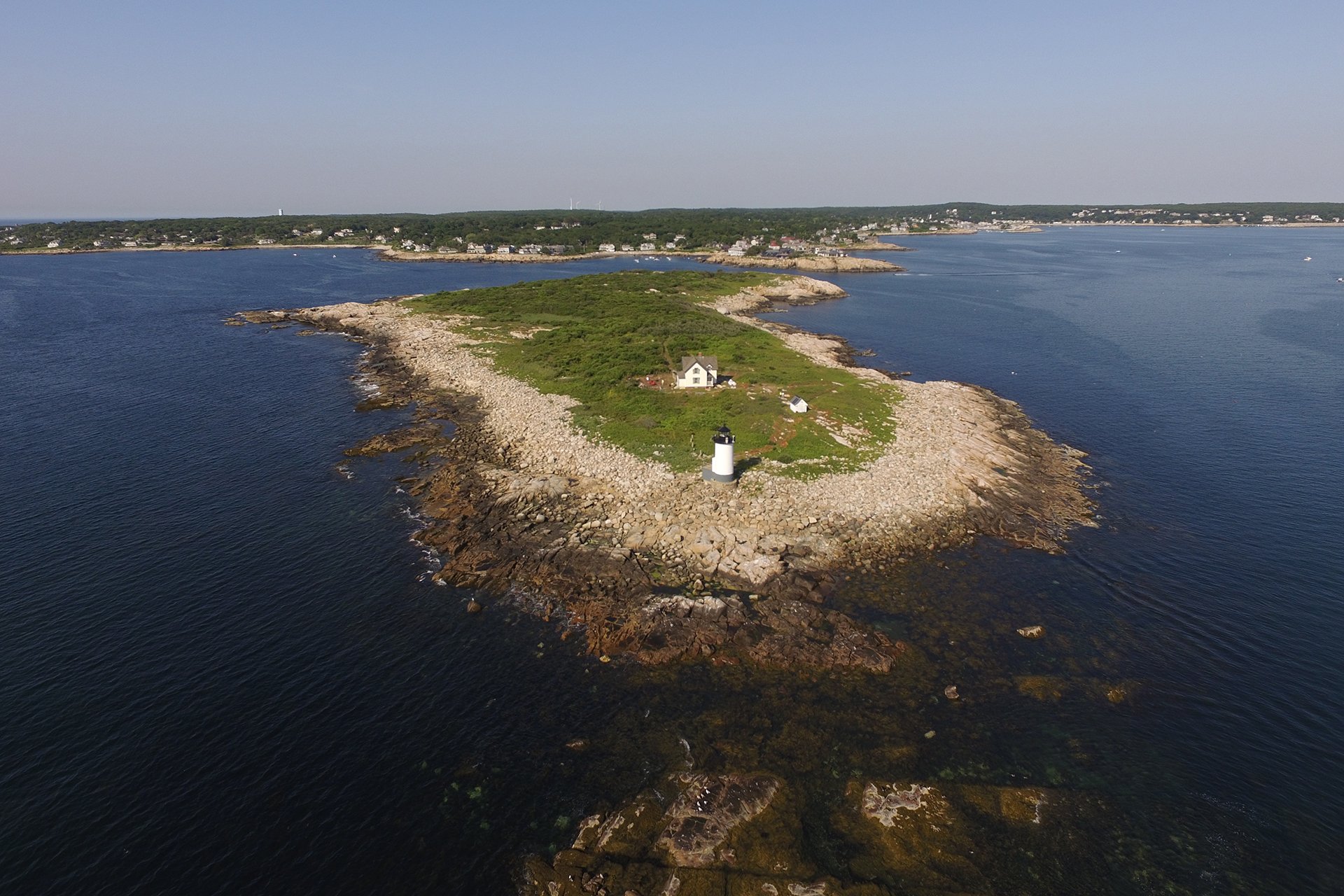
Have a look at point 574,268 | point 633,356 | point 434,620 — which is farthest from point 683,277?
point 434,620

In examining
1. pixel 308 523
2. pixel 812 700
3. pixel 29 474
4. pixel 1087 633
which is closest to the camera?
pixel 812 700

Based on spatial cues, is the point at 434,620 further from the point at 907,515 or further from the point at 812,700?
the point at 907,515

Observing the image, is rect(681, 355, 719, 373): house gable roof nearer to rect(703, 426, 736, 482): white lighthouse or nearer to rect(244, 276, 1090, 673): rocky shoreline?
rect(244, 276, 1090, 673): rocky shoreline

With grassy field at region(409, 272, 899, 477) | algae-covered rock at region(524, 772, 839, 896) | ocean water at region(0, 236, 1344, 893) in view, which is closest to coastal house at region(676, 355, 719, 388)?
grassy field at region(409, 272, 899, 477)

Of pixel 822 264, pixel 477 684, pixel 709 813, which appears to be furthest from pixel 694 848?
pixel 822 264

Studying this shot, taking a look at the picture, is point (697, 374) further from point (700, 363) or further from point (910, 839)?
point (910, 839)

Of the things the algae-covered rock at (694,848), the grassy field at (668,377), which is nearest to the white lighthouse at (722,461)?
the grassy field at (668,377)
